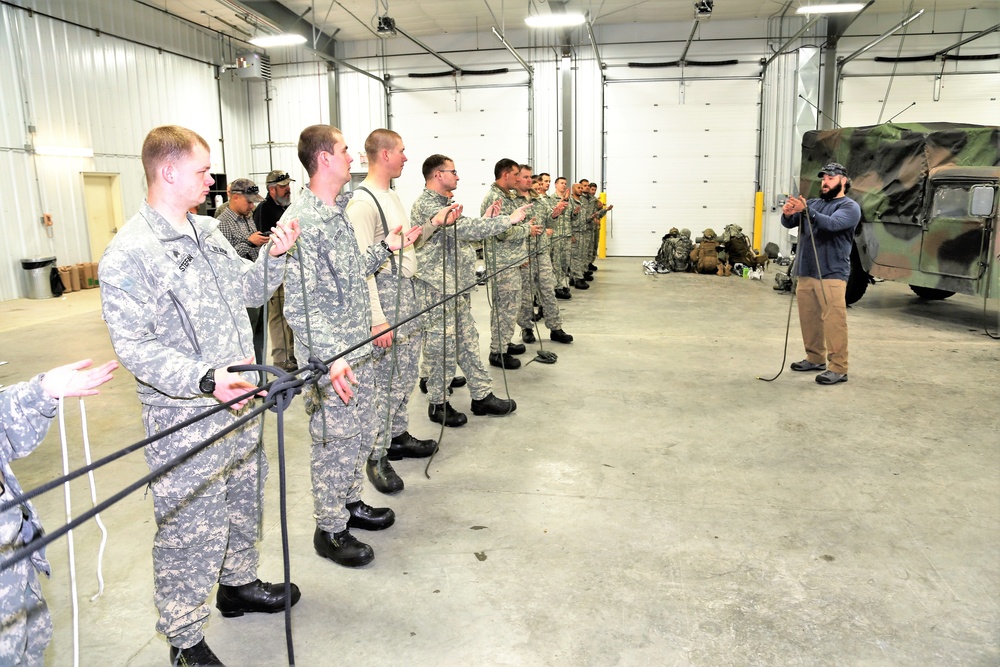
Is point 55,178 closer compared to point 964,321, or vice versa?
point 964,321

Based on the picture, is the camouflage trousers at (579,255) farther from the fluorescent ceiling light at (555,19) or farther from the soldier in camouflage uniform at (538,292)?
the soldier in camouflage uniform at (538,292)

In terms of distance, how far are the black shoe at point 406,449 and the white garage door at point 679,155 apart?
13151 mm

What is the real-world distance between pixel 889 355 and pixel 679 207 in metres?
10.2

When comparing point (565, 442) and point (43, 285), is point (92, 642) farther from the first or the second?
point (43, 285)

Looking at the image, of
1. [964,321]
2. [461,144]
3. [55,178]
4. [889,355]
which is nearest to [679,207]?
[461,144]

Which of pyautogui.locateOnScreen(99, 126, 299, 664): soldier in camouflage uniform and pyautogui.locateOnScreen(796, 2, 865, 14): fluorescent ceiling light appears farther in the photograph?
pyautogui.locateOnScreen(796, 2, 865, 14): fluorescent ceiling light

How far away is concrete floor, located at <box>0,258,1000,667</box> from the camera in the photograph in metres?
2.55

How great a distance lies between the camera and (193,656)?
2.32 meters

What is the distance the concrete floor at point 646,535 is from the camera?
255cm

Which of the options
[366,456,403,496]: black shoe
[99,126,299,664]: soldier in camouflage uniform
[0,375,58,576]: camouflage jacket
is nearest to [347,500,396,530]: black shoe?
[366,456,403,496]: black shoe

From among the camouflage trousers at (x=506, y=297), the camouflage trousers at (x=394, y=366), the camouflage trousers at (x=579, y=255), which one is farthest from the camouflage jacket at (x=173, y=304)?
the camouflage trousers at (x=579, y=255)

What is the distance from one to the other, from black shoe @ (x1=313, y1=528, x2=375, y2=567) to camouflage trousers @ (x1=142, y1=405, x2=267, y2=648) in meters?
0.78

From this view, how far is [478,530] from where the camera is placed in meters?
3.38

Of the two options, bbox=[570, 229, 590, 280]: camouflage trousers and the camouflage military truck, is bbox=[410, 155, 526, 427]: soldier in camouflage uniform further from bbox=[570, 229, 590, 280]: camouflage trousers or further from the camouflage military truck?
bbox=[570, 229, 590, 280]: camouflage trousers
